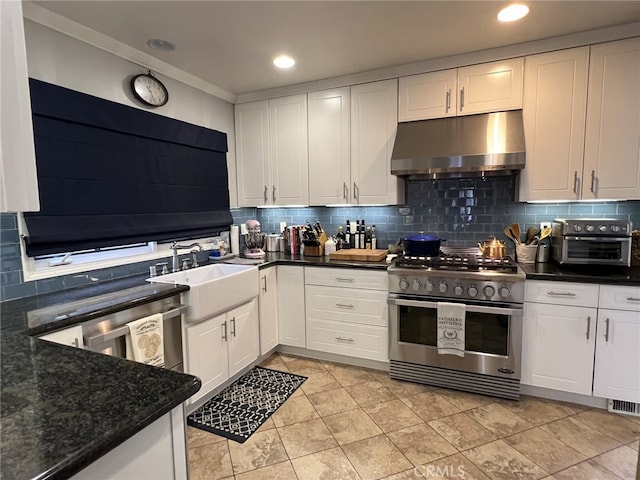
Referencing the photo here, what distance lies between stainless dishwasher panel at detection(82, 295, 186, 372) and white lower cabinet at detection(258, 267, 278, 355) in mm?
876

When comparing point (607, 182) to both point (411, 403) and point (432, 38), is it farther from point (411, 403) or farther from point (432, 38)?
point (411, 403)

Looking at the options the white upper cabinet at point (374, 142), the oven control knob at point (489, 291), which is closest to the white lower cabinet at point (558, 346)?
the oven control knob at point (489, 291)

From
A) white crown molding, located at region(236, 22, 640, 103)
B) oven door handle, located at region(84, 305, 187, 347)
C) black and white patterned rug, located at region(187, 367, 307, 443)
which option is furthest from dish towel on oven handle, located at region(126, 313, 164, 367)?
white crown molding, located at region(236, 22, 640, 103)

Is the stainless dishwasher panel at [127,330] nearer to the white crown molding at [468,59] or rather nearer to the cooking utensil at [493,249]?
the white crown molding at [468,59]

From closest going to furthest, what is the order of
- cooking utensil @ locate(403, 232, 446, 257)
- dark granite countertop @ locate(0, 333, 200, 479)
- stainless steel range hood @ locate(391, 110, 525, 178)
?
dark granite countertop @ locate(0, 333, 200, 479) → stainless steel range hood @ locate(391, 110, 525, 178) → cooking utensil @ locate(403, 232, 446, 257)

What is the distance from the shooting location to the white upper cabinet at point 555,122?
8.12 feet

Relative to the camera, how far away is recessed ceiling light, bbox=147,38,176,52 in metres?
2.37

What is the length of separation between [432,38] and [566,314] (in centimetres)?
210

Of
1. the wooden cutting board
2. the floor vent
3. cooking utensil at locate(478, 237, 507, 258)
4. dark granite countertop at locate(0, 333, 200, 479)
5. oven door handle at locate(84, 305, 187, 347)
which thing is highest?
cooking utensil at locate(478, 237, 507, 258)

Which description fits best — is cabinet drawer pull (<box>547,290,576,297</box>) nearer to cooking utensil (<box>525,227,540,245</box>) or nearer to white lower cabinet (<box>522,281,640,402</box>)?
white lower cabinet (<box>522,281,640,402</box>)

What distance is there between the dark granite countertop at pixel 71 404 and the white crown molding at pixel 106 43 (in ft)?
6.41

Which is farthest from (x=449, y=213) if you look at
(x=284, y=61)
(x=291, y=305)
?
(x=284, y=61)

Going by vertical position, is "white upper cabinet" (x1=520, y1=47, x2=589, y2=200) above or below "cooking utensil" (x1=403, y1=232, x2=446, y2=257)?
above

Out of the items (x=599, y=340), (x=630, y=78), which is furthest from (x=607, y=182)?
(x=599, y=340)
